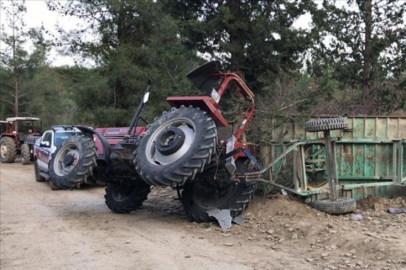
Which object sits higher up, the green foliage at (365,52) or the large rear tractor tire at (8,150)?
the green foliage at (365,52)

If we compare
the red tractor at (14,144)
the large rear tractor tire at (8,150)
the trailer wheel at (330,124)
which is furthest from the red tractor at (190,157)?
the large rear tractor tire at (8,150)

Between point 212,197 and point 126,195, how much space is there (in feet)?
7.04

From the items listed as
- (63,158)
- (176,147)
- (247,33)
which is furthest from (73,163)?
(247,33)

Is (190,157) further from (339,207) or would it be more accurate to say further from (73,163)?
(339,207)

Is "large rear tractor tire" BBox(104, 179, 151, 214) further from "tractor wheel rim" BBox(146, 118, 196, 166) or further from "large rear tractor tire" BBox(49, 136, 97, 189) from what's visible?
"tractor wheel rim" BBox(146, 118, 196, 166)

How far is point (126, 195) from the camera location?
30.2 feet

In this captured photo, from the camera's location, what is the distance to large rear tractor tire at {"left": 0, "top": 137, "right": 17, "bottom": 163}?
2242 centimetres

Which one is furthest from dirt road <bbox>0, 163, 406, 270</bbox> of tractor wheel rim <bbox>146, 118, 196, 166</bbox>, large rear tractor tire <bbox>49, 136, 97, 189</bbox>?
tractor wheel rim <bbox>146, 118, 196, 166</bbox>

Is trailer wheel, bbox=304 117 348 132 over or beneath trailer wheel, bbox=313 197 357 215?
over

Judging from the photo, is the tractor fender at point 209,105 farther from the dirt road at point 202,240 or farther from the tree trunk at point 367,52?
the tree trunk at point 367,52

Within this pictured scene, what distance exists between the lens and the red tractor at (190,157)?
6.74 m

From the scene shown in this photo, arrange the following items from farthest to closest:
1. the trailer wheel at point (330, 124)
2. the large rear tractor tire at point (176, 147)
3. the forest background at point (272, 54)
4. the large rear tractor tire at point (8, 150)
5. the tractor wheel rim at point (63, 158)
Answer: the large rear tractor tire at point (8, 150), the forest background at point (272, 54), the tractor wheel rim at point (63, 158), the trailer wheel at point (330, 124), the large rear tractor tire at point (176, 147)

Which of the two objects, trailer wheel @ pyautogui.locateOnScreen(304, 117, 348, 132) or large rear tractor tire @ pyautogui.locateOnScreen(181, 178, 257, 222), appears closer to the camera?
trailer wheel @ pyautogui.locateOnScreen(304, 117, 348, 132)

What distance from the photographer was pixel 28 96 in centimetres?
2781
